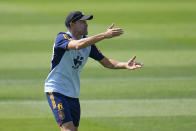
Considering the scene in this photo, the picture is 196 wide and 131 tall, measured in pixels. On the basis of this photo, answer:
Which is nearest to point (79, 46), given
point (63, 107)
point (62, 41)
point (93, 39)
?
point (93, 39)

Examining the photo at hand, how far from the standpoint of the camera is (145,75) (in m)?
14.6

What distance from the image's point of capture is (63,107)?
7758 millimetres

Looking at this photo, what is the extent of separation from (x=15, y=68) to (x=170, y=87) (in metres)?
4.62

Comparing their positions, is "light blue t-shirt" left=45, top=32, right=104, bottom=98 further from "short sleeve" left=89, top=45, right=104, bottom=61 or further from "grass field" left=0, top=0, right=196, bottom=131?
"grass field" left=0, top=0, right=196, bottom=131

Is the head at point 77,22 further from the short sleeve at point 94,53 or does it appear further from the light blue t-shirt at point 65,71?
the short sleeve at point 94,53

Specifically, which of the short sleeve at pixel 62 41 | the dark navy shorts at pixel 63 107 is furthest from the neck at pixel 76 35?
the dark navy shorts at pixel 63 107

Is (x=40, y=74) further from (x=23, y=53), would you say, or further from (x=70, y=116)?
(x=70, y=116)

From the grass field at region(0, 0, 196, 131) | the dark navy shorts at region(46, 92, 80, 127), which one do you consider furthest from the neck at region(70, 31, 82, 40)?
the grass field at region(0, 0, 196, 131)

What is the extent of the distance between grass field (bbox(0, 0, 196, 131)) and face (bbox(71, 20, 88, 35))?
2.64 m

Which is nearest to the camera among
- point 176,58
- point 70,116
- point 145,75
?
point 70,116

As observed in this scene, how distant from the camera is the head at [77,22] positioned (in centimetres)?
778

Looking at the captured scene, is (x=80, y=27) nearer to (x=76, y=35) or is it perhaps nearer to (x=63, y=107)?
(x=76, y=35)

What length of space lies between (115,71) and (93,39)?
820 centimetres

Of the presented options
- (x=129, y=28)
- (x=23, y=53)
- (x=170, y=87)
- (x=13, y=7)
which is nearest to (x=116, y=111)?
(x=170, y=87)
